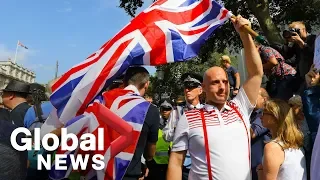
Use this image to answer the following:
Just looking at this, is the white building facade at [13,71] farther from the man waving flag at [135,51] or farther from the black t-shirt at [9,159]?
the black t-shirt at [9,159]

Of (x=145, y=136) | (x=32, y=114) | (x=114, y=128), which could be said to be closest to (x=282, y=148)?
(x=145, y=136)

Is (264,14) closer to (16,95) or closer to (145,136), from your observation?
(16,95)

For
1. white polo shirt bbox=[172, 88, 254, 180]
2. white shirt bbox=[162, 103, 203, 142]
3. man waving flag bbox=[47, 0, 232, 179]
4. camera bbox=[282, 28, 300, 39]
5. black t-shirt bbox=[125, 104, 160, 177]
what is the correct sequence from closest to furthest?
white polo shirt bbox=[172, 88, 254, 180]
black t-shirt bbox=[125, 104, 160, 177]
man waving flag bbox=[47, 0, 232, 179]
camera bbox=[282, 28, 300, 39]
white shirt bbox=[162, 103, 203, 142]

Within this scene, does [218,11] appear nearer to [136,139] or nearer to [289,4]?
[136,139]

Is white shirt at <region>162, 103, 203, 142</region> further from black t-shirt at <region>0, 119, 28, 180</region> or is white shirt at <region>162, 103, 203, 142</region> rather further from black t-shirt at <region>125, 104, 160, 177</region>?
black t-shirt at <region>0, 119, 28, 180</region>

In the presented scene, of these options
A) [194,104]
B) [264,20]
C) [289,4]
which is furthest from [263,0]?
[194,104]

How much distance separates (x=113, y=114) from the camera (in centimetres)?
347

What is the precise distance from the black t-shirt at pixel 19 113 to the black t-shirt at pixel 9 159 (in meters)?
3.26

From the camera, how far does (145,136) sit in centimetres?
359

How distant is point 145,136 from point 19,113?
1.84 m

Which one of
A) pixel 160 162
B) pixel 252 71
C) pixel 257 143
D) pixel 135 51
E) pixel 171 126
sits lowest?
pixel 160 162

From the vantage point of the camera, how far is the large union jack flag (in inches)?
147

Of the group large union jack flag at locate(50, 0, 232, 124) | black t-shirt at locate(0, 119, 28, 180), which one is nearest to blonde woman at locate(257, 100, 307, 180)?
large union jack flag at locate(50, 0, 232, 124)

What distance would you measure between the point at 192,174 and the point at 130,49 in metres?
1.42
